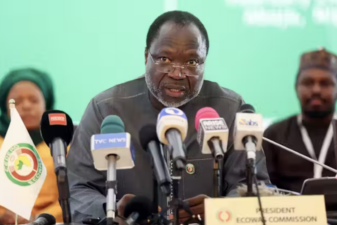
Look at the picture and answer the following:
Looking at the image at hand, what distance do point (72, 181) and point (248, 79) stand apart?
1.35 meters

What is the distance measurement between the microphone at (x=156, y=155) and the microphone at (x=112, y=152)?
0.06 m

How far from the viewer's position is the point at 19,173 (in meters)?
1.79

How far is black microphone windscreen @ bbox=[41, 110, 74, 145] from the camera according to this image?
5.12 feet

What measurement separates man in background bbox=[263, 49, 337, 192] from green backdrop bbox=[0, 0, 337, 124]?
0.08 m

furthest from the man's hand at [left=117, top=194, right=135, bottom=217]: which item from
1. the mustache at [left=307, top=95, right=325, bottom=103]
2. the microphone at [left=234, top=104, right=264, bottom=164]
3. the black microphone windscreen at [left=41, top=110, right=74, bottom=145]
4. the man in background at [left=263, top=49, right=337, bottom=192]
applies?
the mustache at [left=307, top=95, right=325, bottom=103]

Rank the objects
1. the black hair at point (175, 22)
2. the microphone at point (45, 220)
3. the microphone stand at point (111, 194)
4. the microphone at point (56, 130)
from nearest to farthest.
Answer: the microphone stand at point (111, 194), the microphone at point (56, 130), the microphone at point (45, 220), the black hair at point (175, 22)

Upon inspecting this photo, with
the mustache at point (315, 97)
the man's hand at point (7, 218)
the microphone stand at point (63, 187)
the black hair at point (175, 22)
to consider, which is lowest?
the man's hand at point (7, 218)

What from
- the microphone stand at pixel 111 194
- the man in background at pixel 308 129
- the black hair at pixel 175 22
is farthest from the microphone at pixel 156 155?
the man in background at pixel 308 129

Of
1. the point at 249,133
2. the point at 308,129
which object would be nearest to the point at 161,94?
the point at 249,133

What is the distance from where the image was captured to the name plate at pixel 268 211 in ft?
4.64

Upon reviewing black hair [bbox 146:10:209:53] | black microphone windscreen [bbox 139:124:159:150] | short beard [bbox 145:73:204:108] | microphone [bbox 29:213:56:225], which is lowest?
microphone [bbox 29:213:56:225]

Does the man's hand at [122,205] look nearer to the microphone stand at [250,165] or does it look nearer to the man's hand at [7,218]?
the microphone stand at [250,165]

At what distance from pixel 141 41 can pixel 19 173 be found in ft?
4.82

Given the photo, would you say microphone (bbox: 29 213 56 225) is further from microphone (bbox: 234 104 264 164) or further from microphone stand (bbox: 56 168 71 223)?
microphone (bbox: 234 104 264 164)
